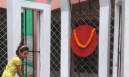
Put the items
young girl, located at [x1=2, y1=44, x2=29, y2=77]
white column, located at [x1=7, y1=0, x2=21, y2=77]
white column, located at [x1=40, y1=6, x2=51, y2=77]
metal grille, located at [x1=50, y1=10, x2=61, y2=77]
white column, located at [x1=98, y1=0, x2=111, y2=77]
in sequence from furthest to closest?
metal grille, located at [x1=50, y1=10, x2=61, y2=77]
white column, located at [x1=40, y1=6, x2=51, y2=77]
white column, located at [x1=98, y1=0, x2=111, y2=77]
white column, located at [x1=7, y1=0, x2=21, y2=77]
young girl, located at [x1=2, y1=44, x2=29, y2=77]

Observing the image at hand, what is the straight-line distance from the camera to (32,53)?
10.6ft

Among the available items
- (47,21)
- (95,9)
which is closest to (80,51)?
(47,21)

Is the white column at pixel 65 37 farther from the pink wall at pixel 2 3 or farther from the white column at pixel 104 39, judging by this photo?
the pink wall at pixel 2 3

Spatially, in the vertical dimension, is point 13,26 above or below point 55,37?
above

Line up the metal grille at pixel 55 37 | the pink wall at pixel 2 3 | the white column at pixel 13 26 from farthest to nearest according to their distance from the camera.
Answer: the metal grille at pixel 55 37
the pink wall at pixel 2 3
the white column at pixel 13 26

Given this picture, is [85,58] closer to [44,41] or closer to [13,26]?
[44,41]

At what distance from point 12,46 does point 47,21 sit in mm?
737

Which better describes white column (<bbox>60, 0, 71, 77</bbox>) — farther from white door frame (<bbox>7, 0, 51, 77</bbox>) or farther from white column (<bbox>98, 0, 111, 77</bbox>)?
white column (<bbox>98, 0, 111, 77</bbox>)

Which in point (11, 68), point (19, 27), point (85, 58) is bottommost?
point (85, 58)

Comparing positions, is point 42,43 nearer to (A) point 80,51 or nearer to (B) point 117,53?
(A) point 80,51

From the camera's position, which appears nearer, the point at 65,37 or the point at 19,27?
the point at 19,27

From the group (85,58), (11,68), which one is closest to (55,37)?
(85,58)

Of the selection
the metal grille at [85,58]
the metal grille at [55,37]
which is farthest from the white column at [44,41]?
the metal grille at [55,37]

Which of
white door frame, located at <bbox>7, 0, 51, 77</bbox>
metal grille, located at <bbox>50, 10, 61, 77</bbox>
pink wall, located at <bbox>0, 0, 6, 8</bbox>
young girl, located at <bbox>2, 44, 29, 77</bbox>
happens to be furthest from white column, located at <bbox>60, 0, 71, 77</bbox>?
pink wall, located at <bbox>0, 0, 6, 8</bbox>
